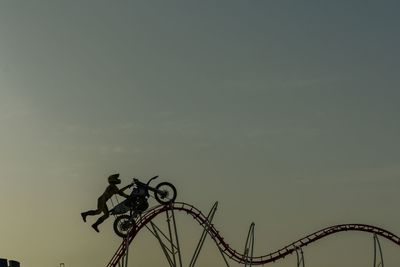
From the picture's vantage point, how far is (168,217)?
44531 millimetres

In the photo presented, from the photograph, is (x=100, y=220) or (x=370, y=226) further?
(x=370, y=226)

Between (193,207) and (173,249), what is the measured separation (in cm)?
405

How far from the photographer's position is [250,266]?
46.4 meters

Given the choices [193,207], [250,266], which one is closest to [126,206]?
[193,207]

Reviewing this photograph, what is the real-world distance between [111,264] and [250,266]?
816 centimetres

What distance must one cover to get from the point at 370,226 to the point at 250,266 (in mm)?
8015

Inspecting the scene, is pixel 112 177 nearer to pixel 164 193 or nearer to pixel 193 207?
pixel 164 193

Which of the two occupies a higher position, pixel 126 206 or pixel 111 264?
pixel 126 206

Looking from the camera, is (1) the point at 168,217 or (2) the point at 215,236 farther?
(2) the point at 215,236

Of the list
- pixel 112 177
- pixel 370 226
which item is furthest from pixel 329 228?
pixel 112 177

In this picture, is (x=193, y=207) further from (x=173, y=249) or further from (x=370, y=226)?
(x=370, y=226)

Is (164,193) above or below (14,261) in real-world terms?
above

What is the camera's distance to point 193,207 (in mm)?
47031

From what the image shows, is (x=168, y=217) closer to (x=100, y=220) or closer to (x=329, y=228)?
(x=100, y=220)
